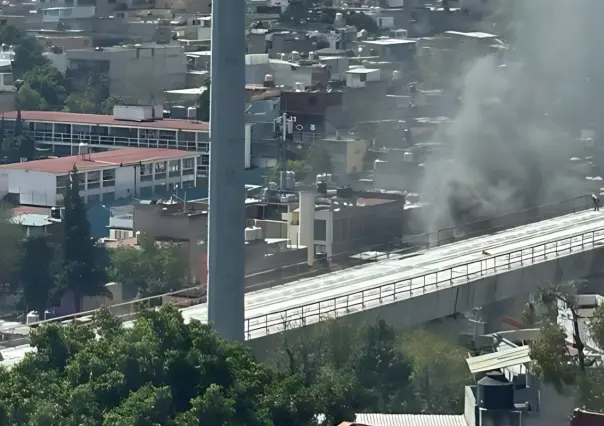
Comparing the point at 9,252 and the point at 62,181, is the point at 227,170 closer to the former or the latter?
the point at 9,252

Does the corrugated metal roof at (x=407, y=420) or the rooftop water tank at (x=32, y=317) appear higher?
the corrugated metal roof at (x=407, y=420)

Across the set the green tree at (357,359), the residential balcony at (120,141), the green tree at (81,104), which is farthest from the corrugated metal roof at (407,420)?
the green tree at (81,104)

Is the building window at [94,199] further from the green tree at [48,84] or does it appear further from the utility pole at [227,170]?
the utility pole at [227,170]

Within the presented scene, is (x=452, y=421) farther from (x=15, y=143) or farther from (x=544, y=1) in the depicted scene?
(x=544, y=1)

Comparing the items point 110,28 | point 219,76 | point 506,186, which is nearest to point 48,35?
point 110,28

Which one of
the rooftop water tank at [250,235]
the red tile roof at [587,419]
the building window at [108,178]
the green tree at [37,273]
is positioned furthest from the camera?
the building window at [108,178]

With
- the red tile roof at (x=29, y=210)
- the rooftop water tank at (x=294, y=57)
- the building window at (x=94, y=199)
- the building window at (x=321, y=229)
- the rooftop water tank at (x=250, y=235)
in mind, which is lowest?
the rooftop water tank at (x=294, y=57)

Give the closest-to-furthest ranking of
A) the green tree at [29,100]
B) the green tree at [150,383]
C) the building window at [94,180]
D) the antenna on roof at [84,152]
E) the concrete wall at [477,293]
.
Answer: the green tree at [150,383] → the concrete wall at [477,293] → the building window at [94,180] → the antenna on roof at [84,152] → the green tree at [29,100]

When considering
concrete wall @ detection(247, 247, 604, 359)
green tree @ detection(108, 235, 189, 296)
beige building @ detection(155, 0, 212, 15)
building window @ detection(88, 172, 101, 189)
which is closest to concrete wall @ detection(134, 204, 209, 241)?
green tree @ detection(108, 235, 189, 296)
